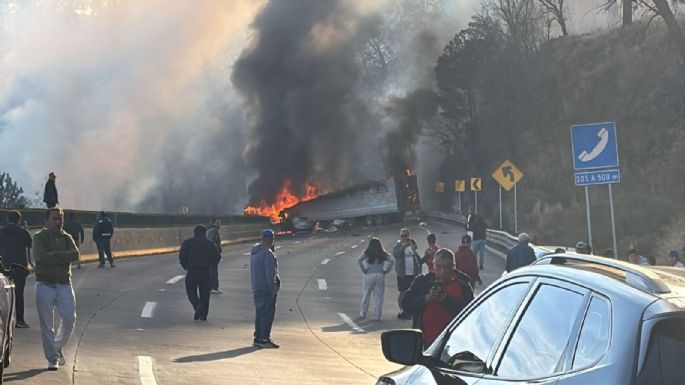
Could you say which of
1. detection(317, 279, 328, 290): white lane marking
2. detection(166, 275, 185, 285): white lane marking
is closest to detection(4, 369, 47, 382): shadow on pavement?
detection(166, 275, 185, 285): white lane marking

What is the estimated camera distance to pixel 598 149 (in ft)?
55.4

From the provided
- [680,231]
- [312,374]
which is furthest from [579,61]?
[312,374]

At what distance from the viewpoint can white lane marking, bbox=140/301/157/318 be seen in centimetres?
1821

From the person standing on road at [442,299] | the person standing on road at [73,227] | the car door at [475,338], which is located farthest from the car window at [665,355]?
the person standing on road at [73,227]

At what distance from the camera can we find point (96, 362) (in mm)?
12367

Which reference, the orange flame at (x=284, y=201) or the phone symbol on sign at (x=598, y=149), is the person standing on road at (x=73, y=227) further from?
the orange flame at (x=284, y=201)

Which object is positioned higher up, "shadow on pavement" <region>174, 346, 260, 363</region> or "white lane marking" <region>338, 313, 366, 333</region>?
"shadow on pavement" <region>174, 346, 260, 363</region>

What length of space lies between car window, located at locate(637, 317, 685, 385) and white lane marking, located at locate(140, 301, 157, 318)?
51.9 feet

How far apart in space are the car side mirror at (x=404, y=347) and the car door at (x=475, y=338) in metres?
0.12

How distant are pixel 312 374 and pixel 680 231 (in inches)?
847

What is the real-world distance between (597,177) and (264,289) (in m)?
6.41

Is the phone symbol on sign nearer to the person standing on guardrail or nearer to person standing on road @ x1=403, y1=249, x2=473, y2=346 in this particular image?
the person standing on guardrail

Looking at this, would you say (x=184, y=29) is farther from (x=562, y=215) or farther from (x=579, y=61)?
(x=562, y=215)

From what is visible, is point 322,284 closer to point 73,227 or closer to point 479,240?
point 479,240
